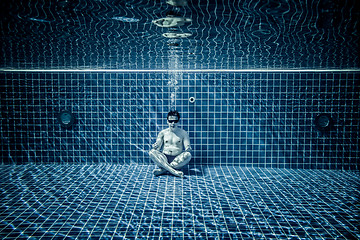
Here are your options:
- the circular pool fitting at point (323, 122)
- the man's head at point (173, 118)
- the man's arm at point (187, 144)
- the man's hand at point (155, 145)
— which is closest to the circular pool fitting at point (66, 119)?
the man's hand at point (155, 145)

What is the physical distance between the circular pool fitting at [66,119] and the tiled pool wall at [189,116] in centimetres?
8

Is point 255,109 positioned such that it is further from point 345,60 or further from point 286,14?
point 286,14

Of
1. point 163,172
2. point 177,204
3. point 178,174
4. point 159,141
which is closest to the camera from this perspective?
point 177,204

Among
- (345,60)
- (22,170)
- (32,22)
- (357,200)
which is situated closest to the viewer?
(32,22)

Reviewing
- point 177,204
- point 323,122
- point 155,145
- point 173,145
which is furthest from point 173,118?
point 323,122

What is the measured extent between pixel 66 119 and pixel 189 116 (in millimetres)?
2359

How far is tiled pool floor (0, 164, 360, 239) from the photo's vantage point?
2436 millimetres

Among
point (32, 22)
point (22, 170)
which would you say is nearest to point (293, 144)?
point (32, 22)

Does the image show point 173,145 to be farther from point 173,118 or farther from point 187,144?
point 173,118

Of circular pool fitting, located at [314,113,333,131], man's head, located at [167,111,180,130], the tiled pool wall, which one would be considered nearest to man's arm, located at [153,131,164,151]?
man's head, located at [167,111,180,130]

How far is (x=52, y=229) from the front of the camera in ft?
8.08

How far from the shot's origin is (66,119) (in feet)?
16.0

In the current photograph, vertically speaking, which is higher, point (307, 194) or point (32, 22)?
point (32, 22)

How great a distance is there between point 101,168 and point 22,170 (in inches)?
53.5
